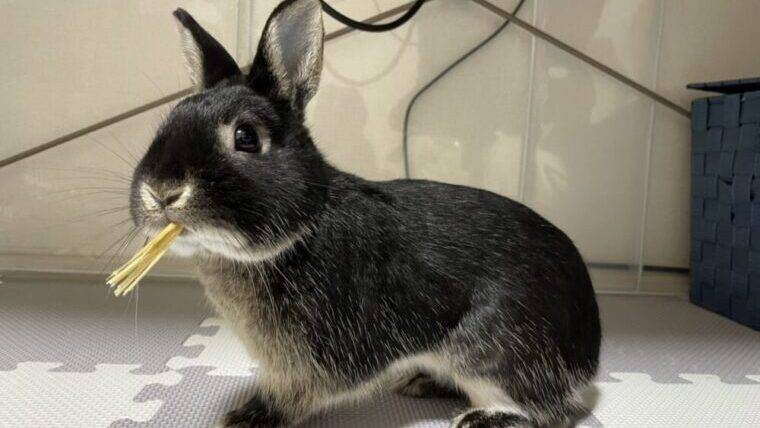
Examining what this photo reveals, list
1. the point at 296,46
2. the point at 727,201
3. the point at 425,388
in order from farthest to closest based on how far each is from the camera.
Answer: the point at 727,201 < the point at 425,388 < the point at 296,46

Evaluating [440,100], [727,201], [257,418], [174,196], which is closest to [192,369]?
[257,418]

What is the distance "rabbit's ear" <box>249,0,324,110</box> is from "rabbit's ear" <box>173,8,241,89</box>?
0.06 meters

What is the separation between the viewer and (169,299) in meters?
1.48

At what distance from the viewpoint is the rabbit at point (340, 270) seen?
0.68 metres

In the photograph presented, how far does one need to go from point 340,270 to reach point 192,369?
16.9 inches

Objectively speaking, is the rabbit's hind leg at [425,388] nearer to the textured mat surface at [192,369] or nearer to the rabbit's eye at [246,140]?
the textured mat surface at [192,369]

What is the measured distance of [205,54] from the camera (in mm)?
786

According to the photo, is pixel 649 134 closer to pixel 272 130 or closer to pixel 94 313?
pixel 272 130

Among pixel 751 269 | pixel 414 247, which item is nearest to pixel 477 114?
pixel 751 269

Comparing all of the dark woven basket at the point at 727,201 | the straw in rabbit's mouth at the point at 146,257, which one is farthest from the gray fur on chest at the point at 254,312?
the dark woven basket at the point at 727,201

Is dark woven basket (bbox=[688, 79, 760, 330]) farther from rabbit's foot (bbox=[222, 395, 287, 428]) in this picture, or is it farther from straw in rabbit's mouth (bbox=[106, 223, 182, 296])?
straw in rabbit's mouth (bbox=[106, 223, 182, 296])

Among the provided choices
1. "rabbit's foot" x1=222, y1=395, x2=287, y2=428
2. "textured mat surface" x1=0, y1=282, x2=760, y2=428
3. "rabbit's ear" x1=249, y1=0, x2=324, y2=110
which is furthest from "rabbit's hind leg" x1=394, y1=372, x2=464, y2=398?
"rabbit's ear" x1=249, y1=0, x2=324, y2=110

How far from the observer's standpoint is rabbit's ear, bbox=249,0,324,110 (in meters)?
0.72

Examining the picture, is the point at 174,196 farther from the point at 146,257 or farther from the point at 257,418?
the point at 257,418
